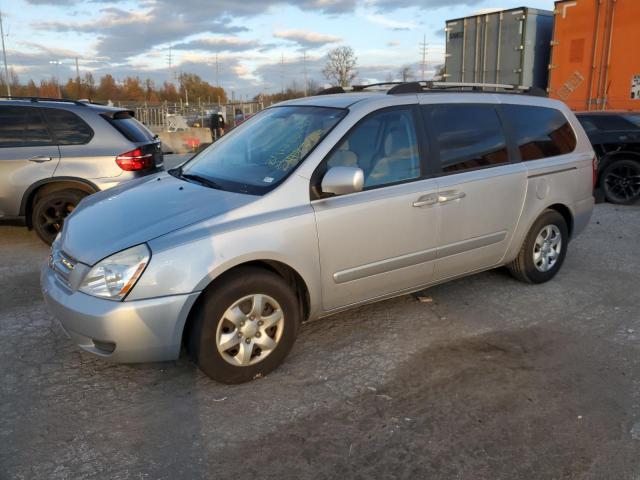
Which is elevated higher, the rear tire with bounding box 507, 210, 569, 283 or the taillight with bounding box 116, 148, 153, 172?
the taillight with bounding box 116, 148, 153, 172

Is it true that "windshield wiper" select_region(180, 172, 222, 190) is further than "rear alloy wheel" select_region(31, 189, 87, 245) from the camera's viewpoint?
No

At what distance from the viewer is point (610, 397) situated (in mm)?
3242

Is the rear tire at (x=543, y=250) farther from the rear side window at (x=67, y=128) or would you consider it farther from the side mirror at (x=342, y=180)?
the rear side window at (x=67, y=128)

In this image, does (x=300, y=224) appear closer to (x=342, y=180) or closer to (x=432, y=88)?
(x=342, y=180)

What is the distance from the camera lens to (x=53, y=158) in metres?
6.38

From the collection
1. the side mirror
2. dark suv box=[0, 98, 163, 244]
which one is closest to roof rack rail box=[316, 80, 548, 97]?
the side mirror

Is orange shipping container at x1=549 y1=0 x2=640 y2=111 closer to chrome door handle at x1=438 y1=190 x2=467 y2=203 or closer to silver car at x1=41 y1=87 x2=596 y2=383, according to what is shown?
silver car at x1=41 y1=87 x2=596 y2=383

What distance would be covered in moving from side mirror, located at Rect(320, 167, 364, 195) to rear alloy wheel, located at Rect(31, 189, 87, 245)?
4208 millimetres

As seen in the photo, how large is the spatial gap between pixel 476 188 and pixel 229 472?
2801 millimetres

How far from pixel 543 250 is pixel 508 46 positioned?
9.99 m

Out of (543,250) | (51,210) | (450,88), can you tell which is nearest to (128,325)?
(450,88)

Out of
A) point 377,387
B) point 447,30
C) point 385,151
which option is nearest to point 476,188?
point 385,151

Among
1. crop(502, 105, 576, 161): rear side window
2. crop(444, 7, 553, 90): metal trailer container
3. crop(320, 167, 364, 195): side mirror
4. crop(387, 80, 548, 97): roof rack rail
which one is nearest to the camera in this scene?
crop(320, 167, 364, 195): side mirror

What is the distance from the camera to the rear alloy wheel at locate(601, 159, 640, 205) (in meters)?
9.05
